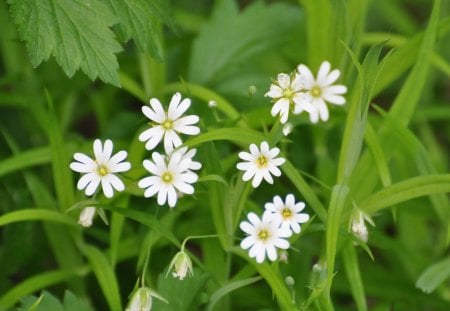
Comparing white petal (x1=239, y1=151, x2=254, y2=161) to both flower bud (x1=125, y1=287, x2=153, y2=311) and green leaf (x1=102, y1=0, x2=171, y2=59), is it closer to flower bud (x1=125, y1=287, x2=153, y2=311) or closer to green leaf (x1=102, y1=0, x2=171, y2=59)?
flower bud (x1=125, y1=287, x2=153, y2=311)

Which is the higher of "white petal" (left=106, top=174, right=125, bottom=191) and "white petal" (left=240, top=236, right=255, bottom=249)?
"white petal" (left=106, top=174, right=125, bottom=191)

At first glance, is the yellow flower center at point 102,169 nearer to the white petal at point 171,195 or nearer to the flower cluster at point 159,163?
the flower cluster at point 159,163

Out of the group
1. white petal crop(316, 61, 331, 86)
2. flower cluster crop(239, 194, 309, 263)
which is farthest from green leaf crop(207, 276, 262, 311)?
white petal crop(316, 61, 331, 86)

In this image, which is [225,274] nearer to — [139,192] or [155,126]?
[139,192]

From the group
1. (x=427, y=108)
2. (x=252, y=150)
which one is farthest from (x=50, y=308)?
(x=427, y=108)

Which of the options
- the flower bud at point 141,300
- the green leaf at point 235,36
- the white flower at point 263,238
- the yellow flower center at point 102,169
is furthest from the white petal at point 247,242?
the green leaf at point 235,36
